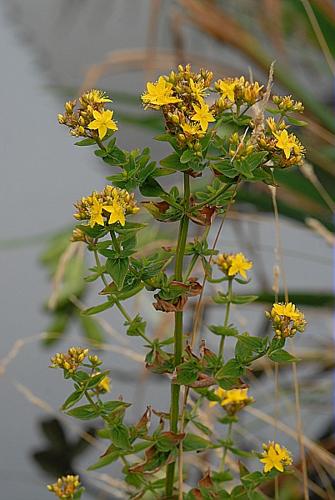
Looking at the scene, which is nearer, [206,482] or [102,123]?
[102,123]

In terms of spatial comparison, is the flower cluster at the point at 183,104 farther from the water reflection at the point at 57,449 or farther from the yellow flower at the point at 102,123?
the water reflection at the point at 57,449

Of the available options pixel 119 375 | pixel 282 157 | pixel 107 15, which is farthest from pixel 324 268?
pixel 282 157

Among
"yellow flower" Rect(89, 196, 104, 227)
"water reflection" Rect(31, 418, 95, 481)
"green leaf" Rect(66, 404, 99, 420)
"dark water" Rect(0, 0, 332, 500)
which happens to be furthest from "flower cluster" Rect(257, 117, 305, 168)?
"water reflection" Rect(31, 418, 95, 481)

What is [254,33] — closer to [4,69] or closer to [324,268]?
[4,69]

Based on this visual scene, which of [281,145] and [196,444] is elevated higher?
[281,145]

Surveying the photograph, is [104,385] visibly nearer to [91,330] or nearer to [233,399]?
[233,399]

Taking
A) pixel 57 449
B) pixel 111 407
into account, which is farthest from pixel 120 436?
pixel 57 449

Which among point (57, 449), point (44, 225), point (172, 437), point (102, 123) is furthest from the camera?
point (44, 225)

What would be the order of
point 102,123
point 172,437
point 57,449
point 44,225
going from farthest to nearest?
1. point 44,225
2. point 57,449
3. point 172,437
4. point 102,123

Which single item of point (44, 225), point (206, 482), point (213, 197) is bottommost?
point (206, 482)
